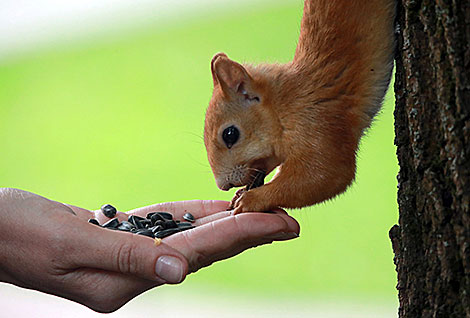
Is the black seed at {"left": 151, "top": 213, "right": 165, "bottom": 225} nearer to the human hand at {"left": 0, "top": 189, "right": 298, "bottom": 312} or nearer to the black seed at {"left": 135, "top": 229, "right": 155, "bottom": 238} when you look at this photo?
the black seed at {"left": 135, "top": 229, "right": 155, "bottom": 238}

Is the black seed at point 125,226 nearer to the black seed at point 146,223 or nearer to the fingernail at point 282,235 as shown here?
the black seed at point 146,223

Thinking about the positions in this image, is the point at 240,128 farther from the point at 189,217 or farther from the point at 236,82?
the point at 189,217

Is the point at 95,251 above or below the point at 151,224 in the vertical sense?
below

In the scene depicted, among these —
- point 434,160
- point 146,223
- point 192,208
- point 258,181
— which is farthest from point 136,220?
point 434,160

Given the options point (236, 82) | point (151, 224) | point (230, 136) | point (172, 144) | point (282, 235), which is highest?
point (172, 144)

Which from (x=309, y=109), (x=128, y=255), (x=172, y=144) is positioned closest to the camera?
(x=128, y=255)

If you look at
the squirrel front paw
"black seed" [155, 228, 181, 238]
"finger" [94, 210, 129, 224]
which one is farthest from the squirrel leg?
"finger" [94, 210, 129, 224]
